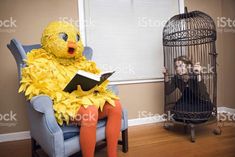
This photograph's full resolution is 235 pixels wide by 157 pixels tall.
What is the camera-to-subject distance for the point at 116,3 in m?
2.30

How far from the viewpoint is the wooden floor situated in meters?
1.61

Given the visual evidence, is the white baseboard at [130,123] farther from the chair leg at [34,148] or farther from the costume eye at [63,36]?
the costume eye at [63,36]

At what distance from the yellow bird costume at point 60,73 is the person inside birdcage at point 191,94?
0.76m

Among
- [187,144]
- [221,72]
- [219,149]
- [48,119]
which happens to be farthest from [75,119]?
[221,72]

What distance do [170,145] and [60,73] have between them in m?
1.05

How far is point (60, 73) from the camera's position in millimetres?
1507

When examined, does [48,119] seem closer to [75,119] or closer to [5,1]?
[75,119]

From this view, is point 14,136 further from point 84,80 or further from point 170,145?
point 170,145

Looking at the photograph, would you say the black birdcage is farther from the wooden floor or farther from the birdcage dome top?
the wooden floor

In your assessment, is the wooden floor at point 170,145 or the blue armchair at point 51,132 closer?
the blue armchair at point 51,132

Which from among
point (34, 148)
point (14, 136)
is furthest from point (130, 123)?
point (14, 136)

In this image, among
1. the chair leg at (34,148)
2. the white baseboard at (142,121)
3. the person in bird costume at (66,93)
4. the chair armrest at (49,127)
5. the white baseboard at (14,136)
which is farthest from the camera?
the white baseboard at (142,121)

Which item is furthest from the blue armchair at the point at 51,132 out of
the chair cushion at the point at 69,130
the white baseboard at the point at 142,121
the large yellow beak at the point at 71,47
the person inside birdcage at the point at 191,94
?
the white baseboard at the point at 142,121

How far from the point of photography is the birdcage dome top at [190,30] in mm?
2074
